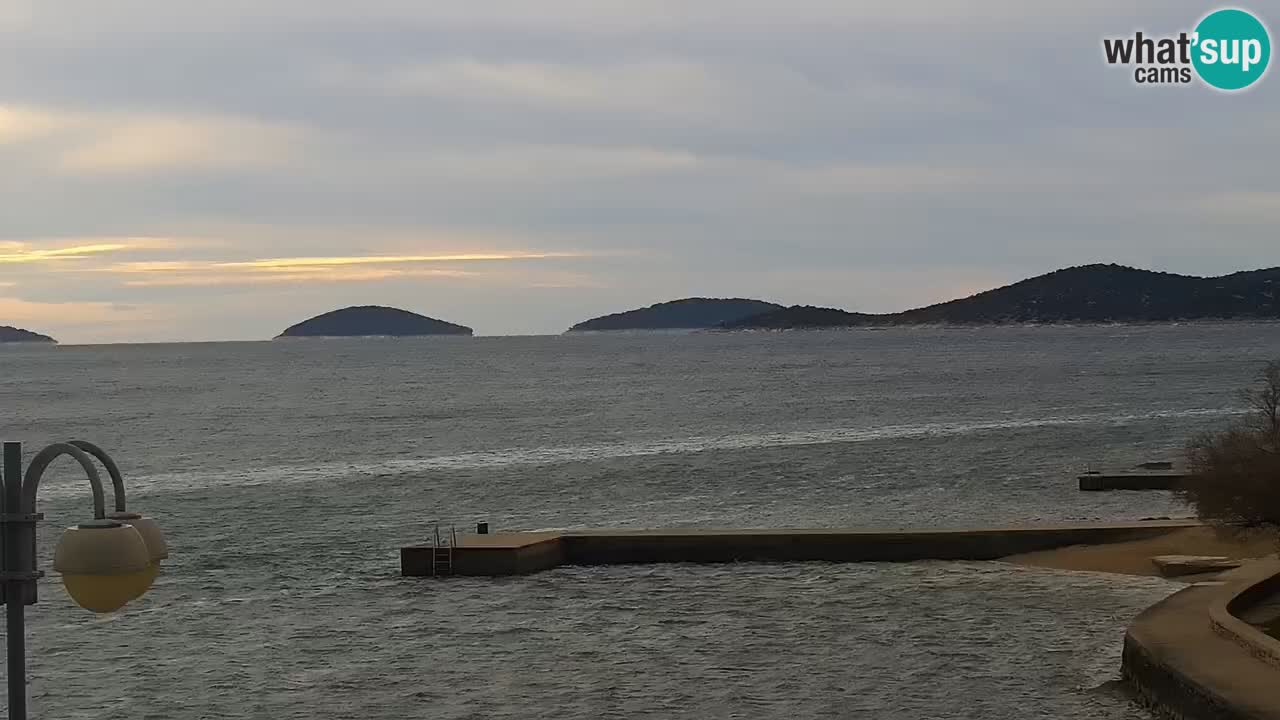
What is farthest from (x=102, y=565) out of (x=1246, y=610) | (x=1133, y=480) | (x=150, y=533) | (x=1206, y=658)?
(x=1133, y=480)

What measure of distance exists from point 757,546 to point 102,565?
100 ft

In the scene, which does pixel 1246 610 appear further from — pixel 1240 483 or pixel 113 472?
pixel 113 472

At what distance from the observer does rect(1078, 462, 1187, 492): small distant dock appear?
52125 mm

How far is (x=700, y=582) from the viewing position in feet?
112

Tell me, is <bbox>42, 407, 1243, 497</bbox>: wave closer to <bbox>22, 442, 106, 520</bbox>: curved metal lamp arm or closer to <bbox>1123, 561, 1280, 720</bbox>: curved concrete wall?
<bbox>1123, 561, 1280, 720</bbox>: curved concrete wall

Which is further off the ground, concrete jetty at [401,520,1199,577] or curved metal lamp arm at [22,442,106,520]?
curved metal lamp arm at [22,442,106,520]

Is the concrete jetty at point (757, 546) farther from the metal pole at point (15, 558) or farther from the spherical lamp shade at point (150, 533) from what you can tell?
the spherical lamp shade at point (150, 533)

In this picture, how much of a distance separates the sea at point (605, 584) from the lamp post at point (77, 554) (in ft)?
52.7

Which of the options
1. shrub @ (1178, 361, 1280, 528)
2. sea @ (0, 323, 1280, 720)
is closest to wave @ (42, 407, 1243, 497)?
sea @ (0, 323, 1280, 720)

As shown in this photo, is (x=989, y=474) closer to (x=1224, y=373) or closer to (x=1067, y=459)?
(x=1067, y=459)

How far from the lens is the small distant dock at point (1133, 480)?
5212 cm

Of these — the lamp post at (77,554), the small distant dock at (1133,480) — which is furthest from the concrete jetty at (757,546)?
the lamp post at (77,554)

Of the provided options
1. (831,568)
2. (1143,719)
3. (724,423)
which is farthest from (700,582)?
(724,423)

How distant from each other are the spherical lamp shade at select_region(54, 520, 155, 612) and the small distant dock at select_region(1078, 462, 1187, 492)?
48.8 metres
